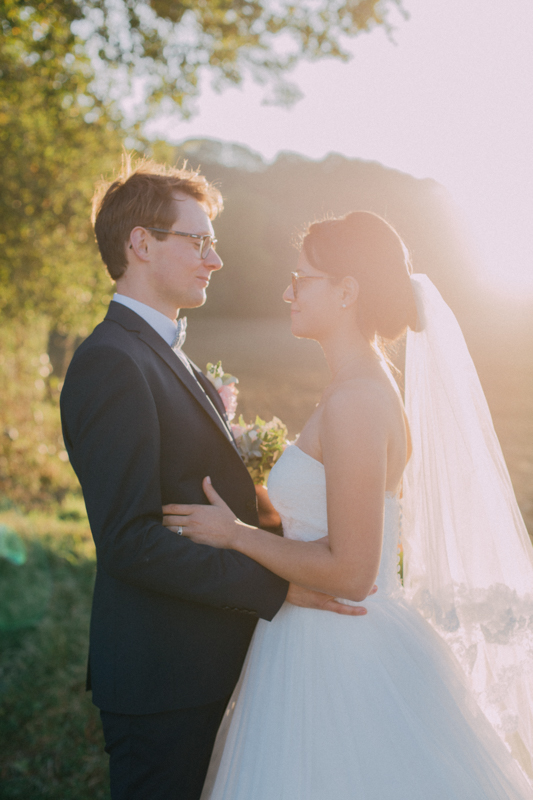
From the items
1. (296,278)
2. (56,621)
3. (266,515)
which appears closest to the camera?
(296,278)

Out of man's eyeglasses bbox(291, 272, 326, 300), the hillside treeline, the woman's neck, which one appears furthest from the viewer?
the hillside treeline

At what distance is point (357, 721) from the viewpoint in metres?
1.97

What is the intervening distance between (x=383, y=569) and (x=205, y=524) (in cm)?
82

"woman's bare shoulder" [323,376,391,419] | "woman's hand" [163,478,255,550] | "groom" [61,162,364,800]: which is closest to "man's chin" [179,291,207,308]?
"groom" [61,162,364,800]

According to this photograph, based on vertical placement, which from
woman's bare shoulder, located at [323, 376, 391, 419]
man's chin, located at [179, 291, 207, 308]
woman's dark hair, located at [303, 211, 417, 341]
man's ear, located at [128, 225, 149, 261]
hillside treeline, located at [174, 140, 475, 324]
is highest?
hillside treeline, located at [174, 140, 475, 324]

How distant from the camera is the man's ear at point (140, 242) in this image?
2.39 metres

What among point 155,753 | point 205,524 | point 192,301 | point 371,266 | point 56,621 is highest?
point 371,266

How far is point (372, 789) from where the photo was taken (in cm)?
186

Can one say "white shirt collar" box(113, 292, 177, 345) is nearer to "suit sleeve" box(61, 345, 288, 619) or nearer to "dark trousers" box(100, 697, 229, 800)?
"suit sleeve" box(61, 345, 288, 619)

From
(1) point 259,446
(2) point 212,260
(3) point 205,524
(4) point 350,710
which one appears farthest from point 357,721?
(2) point 212,260

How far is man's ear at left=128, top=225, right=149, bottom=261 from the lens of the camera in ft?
7.85

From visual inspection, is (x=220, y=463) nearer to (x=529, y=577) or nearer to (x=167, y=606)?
(x=167, y=606)

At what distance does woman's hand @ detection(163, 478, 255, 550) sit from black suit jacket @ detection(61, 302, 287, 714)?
7cm

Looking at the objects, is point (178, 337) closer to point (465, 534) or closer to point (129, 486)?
point (129, 486)
